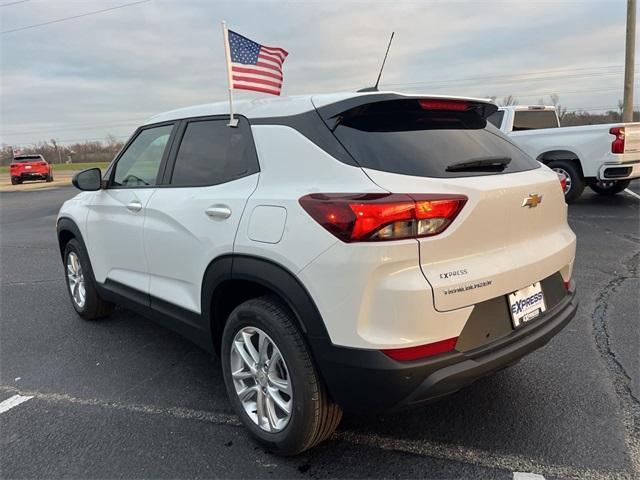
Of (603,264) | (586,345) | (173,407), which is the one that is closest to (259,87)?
(173,407)

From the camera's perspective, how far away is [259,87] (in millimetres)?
3951

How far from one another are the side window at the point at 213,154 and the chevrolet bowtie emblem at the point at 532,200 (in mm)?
1383

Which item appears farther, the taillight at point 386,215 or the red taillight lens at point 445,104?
the red taillight lens at point 445,104

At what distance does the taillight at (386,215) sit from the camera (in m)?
2.07

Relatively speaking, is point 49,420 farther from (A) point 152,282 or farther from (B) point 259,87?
(B) point 259,87

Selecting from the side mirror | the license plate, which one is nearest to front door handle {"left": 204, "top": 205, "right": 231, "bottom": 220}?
the license plate

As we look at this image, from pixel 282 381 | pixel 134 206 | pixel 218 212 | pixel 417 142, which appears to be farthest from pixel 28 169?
pixel 417 142

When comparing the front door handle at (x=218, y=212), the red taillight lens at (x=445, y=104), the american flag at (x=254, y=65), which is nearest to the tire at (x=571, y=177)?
the american flag at (x=254, y=65)

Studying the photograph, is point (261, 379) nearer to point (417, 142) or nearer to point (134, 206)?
point (417, 142)

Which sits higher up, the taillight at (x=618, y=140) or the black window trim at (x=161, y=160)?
the black window trim at (x=161, y=160)

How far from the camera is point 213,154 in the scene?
3014 millimetres

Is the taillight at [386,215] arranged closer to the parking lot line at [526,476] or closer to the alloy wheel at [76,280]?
the parking lot line at [526,476]

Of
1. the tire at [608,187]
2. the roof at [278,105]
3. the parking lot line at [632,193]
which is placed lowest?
the parking lot line at [632,193]

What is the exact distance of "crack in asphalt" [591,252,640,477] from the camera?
259 centimetres
